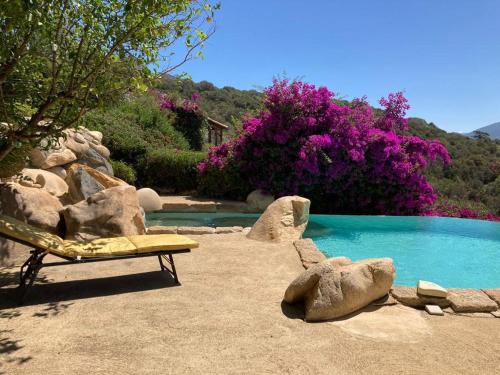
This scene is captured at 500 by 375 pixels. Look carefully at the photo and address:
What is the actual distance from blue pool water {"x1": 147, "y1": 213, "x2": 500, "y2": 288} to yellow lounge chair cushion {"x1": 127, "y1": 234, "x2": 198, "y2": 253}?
3512mm

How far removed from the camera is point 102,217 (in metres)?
5.62

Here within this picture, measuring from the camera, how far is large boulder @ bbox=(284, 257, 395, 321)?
356 cm

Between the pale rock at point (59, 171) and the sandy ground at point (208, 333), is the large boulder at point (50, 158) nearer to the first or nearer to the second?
the pale rock at point (59, 171)

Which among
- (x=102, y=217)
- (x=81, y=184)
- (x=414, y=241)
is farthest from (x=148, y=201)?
(x=414, y=241)

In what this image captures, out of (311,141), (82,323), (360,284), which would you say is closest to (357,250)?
(360,284)

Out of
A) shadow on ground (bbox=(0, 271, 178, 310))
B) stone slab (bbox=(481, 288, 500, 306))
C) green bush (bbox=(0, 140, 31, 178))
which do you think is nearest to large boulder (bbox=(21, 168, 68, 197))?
green bush (bbox=(0, 140, 31, 178))

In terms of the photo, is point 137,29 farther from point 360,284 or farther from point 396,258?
point 396,258

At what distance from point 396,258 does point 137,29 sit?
6000 millimetres

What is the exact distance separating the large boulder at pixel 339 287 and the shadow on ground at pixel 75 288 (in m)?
1.54

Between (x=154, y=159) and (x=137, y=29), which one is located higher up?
(x=137, y=29)

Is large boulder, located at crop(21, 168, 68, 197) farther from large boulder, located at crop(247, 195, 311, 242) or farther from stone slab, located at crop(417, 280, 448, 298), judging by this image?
stone slab, located at crop(417, 280, 448, 298)

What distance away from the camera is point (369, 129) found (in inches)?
496

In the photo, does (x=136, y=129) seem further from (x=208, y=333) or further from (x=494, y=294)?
(x=494, y=294)

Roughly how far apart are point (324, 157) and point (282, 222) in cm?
581
